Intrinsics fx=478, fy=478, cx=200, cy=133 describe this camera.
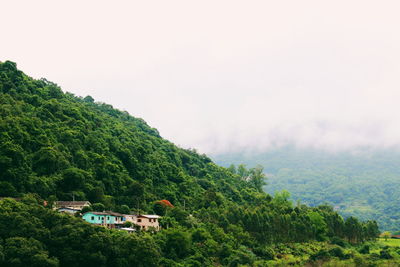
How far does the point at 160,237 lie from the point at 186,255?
4.44m

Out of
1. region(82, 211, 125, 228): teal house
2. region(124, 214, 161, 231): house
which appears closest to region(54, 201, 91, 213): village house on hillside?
region(82, 211, 125, 228): teal house

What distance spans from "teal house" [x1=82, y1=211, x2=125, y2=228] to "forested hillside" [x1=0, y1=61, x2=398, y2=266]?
562 centimetres

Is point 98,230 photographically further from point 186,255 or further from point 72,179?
point 72,179

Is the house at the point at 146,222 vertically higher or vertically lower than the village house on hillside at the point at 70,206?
lower

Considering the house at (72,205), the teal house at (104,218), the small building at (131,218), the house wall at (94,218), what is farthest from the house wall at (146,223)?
the house at (72,205)

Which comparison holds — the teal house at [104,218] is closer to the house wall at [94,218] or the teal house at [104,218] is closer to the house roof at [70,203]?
the house wall at [94,218]

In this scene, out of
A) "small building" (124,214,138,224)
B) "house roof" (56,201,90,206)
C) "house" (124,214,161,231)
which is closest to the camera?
"house roof" (56,201,90,206)

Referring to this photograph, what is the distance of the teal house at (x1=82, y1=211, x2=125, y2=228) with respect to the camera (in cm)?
6581

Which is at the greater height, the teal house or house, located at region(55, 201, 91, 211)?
house, located at region(55, 201, 91, 211)

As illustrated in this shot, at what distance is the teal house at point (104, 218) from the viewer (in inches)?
2591

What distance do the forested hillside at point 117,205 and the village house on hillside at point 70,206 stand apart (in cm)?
160

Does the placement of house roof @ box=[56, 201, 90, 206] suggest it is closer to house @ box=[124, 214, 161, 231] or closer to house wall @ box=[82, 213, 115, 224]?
house wall @ box=[82, 213, 115, 224]

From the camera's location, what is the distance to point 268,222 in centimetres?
8944

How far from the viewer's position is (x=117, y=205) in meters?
82.2
